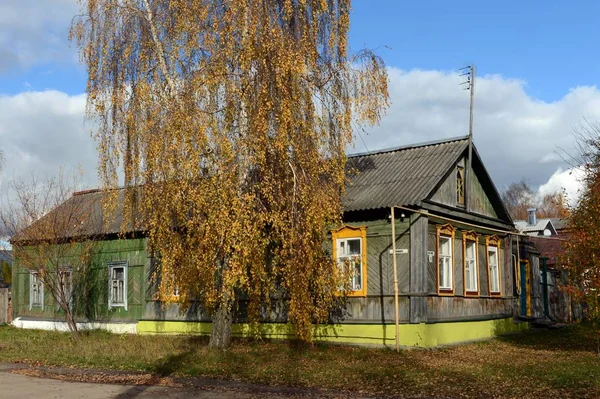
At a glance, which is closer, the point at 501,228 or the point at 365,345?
the point at 365,345

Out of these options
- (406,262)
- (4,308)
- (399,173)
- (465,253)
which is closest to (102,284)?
(4,308)

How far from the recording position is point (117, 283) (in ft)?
80.4

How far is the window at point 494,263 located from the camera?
22406 millimetres

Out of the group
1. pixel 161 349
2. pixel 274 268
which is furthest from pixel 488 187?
pixel 161 349

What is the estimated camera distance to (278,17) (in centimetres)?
1545

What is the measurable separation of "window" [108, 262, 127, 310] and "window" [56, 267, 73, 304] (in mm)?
1394

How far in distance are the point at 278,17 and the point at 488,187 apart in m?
10.6

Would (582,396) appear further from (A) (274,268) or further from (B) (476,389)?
(A) (274,268)

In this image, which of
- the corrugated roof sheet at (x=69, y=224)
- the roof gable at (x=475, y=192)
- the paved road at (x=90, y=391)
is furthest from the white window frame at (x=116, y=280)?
the roof gable at (x=475, y=192)

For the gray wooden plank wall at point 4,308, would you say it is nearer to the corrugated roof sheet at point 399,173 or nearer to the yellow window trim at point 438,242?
the corrugated roof sheet at point 399,173

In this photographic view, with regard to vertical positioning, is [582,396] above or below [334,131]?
below

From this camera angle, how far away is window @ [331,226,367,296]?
18328mm

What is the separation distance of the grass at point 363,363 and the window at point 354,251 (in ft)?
5.71

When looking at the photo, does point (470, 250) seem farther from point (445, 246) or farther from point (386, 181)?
point (386, 181)
